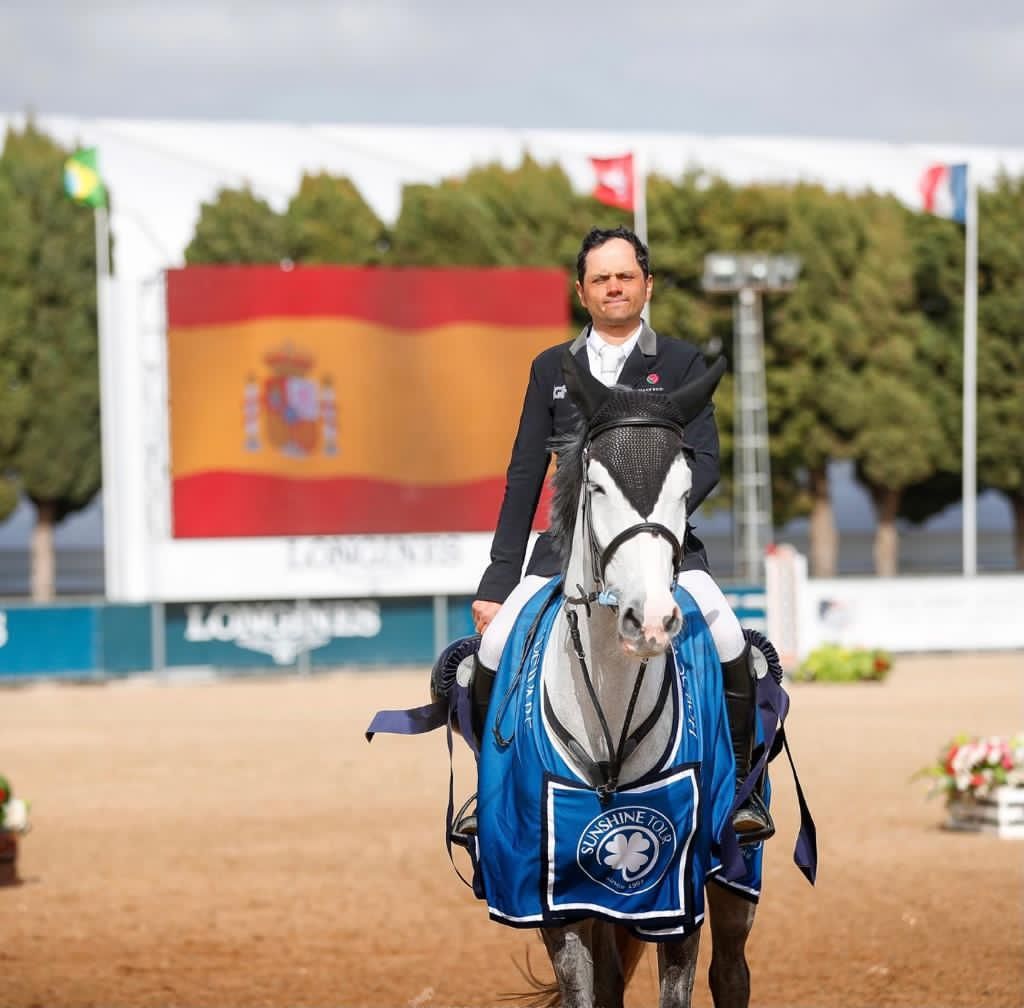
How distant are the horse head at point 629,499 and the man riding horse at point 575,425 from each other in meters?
0.56

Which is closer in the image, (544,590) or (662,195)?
(544,590)

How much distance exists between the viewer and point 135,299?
107 feet

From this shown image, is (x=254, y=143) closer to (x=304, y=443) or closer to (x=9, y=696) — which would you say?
(x=304, y=443)

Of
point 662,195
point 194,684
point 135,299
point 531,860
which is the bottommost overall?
point 194,684

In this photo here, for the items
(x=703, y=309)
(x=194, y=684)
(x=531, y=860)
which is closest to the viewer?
(x=531, y=860)

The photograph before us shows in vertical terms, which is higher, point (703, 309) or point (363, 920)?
point (703, 309)

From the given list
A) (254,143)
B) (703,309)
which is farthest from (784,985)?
(254,143)

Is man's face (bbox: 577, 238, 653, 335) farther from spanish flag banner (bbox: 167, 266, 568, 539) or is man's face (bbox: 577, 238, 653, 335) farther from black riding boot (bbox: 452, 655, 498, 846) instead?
spanish flag banner (bbox: 167, 266, 568, 539)

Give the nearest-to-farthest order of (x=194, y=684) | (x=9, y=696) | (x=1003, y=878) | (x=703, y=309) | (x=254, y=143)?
(x=1003, y=878) → (x=9, y=696) → (x=194, y=684) → (x=703, y=309) → (x=254, y=143)

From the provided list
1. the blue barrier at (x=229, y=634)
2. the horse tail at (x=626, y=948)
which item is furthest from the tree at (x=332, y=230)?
the horse tail at (x=626, y=948)

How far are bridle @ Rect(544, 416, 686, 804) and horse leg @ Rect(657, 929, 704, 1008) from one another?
1.85ft

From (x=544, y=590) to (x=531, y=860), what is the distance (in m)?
0.83

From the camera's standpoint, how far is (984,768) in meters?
14.2

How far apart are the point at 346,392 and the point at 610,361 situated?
27.3 metres
